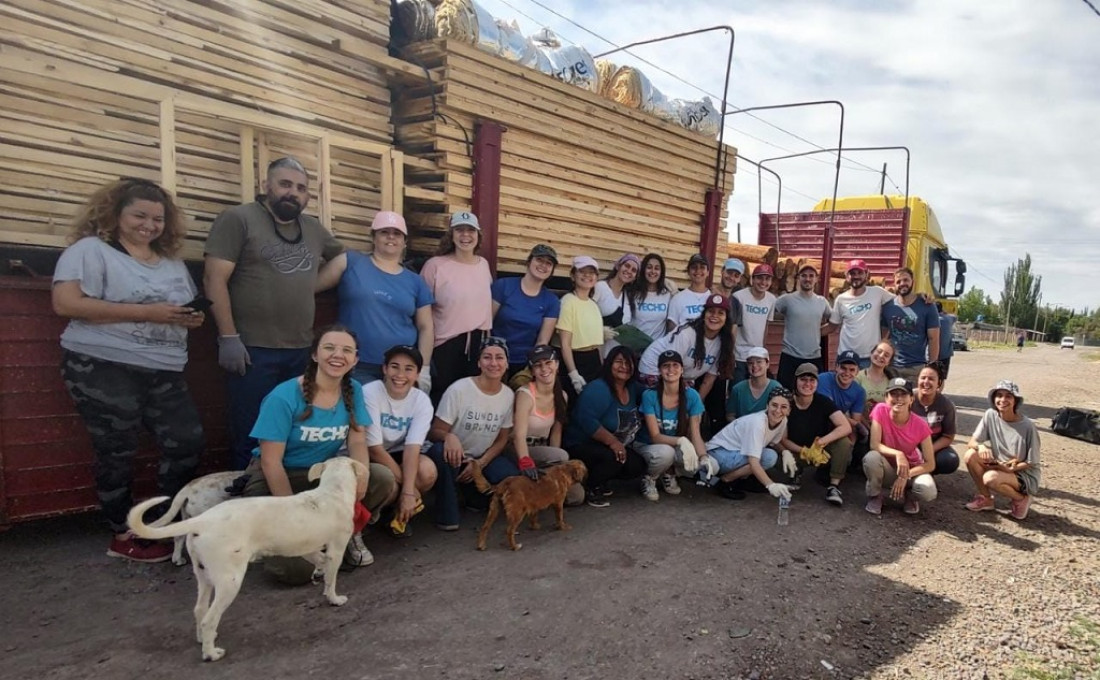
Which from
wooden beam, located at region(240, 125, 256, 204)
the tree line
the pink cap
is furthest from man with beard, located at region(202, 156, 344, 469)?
the tree line

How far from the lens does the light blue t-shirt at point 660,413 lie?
16.5 ft

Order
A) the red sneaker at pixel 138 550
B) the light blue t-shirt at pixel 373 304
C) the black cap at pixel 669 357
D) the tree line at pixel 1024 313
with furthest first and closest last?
the tree line at pixel 1024 313 → the black cap at pixel 669 357 → the light blue t-shirt at pixel 373 304 → the red sneaker at pixel 138 550

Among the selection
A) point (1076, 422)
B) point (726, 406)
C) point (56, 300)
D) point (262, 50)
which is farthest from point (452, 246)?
point (1076, 422)

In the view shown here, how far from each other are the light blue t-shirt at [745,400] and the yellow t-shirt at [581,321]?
1.29m

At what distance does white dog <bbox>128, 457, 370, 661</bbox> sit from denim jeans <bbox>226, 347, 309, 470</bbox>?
3.09ft

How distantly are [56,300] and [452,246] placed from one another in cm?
236

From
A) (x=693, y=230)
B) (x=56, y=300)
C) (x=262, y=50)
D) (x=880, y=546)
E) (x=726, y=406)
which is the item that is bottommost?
(x=880, y=546)

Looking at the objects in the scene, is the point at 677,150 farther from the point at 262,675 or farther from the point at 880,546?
the point at 262,675

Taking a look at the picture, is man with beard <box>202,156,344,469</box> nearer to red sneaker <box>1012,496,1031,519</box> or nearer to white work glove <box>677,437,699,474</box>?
Answer: white work glove <box>677,437,699,474</box>

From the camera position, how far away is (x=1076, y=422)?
8.56 m

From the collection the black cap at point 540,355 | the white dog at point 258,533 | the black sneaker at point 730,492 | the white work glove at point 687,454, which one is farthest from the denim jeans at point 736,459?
the white dog at point 258,533

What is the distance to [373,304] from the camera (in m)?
4.10

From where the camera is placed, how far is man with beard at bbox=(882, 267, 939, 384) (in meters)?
Answer: 6.23

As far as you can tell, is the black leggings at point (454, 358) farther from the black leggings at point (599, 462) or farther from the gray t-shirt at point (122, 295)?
the gray t-shirt at point (122, 295)
